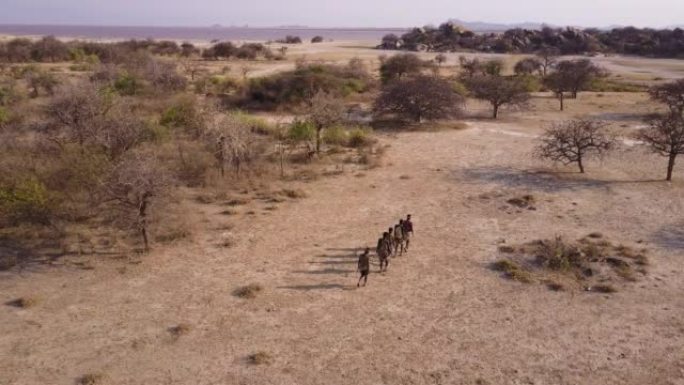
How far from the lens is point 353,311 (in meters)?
13.6

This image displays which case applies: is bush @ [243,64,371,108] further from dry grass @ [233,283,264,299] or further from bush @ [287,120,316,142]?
dry grass @ [233,283,264,299]

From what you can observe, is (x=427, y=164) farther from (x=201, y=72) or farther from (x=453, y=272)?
(x=201, y=72)

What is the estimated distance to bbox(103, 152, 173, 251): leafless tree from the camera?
16.6m

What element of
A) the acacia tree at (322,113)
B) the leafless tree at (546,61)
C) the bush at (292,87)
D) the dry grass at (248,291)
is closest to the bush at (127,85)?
the bush at (292,87)

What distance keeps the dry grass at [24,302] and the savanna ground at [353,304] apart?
0.29 ft

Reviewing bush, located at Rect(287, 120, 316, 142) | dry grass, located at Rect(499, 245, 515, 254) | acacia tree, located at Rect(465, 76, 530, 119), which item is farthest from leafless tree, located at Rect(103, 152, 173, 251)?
acacia tree, located at Rect(465, 76, 530, 119)

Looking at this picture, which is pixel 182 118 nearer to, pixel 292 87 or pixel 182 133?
pixel 182 133

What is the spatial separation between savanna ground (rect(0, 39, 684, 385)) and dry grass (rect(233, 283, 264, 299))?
0.13m

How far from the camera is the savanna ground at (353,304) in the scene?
450 inches

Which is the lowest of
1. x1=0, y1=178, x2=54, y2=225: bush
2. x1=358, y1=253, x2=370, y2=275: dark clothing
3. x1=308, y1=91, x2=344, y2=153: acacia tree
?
x1=358, y1=253, x2=370, y2=275: dark clothing

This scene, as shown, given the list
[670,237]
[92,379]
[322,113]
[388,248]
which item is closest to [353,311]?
[388,248]

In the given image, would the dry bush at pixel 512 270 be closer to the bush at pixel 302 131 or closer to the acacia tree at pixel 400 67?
the bush at pixel 302 131

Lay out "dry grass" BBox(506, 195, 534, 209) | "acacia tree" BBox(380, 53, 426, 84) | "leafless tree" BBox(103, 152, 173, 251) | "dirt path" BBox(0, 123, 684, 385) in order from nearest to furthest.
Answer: "dirt path" BBox(0, 123, 684, 385) < "leafless tree" BBox(103, 152, 173, 251) < "dry grass" BBox(506, 195, 534, 209) < "acacia tree" BBox(380, 53, 426, 84)

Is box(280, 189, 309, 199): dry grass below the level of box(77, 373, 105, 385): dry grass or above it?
above
